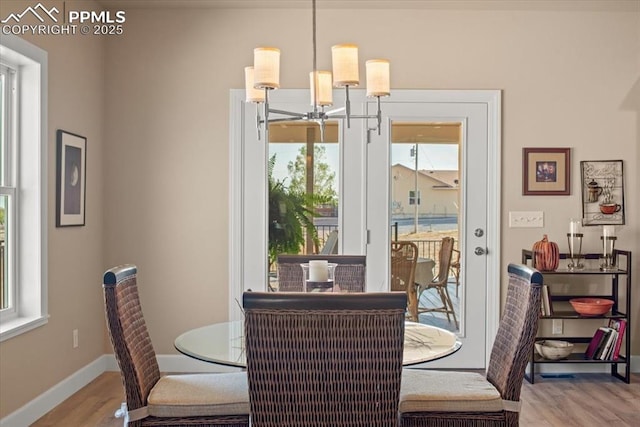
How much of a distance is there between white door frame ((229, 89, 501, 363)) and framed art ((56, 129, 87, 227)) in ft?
3.29

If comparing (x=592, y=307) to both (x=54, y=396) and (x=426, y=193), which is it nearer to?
(x=426, y=193)

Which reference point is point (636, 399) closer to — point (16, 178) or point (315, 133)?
point (315, 133)

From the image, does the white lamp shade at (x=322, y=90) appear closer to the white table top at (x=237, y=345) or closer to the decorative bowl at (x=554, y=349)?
the white table top at (x=237, y=345)

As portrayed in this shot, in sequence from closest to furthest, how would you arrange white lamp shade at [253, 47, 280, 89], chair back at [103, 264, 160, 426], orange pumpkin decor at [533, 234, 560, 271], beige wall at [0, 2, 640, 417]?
chair back at [103, 264, 160, 426] < white lamp shade at [253, 47, 280, 89] < orange pumpkin decor at [533, 234, 560, 271] < beige wall at [0, 2, 640, 417]

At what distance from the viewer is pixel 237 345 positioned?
2604mm

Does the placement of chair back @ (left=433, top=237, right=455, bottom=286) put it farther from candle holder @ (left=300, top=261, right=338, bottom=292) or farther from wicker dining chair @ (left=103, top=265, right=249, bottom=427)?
wicker dining chair @ (left=103, top=265, right=249, bottom=427)

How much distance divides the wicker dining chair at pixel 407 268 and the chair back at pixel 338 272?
48.6 inches

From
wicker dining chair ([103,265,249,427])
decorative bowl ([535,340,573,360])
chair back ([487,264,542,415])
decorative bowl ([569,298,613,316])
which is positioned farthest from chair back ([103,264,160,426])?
decorative bowl ([569,298,613,316])

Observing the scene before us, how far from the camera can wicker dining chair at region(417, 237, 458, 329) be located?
4.79m

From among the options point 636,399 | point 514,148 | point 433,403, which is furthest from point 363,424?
point 514,148

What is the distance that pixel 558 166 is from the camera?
15.6ft

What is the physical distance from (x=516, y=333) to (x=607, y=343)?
7.98 feet

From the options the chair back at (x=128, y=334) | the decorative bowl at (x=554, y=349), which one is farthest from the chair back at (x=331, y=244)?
the chair back at (x=128, y=334)

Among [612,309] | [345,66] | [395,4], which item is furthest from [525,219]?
[345,66]
